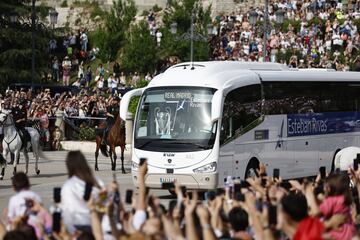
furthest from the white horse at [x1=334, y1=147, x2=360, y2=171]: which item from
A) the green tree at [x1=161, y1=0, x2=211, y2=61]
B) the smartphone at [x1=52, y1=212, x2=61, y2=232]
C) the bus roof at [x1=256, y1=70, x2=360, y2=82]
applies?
the green tree at [x1=161, y1=0, x2=211, y2=61]

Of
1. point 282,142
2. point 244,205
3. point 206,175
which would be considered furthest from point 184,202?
point 282,142

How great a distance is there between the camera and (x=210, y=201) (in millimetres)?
13742

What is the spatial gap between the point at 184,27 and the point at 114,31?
4.43m

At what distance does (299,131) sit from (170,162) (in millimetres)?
5034

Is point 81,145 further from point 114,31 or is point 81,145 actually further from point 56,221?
point 56,221

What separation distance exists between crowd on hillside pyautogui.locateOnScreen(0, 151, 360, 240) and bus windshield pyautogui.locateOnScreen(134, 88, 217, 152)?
38.9 ft

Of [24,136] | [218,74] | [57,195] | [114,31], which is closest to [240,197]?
[57,195]

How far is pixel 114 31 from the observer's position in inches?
2771

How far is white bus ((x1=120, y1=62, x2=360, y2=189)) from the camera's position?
85.7 ft

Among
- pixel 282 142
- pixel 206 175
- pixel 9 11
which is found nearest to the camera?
pixel 206 175

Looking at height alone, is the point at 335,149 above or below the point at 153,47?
below

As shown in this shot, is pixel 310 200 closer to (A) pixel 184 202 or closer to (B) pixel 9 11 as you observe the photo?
(A) pixel 184 202

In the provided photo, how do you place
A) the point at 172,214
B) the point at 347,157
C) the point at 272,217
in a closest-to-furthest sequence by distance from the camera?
1. the point at 272,217
2. the point at 172,214
3. the point at 347,157

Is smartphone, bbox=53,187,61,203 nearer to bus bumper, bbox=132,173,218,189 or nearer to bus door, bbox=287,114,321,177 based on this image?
bus bumper, bbox=132,173,218,189
